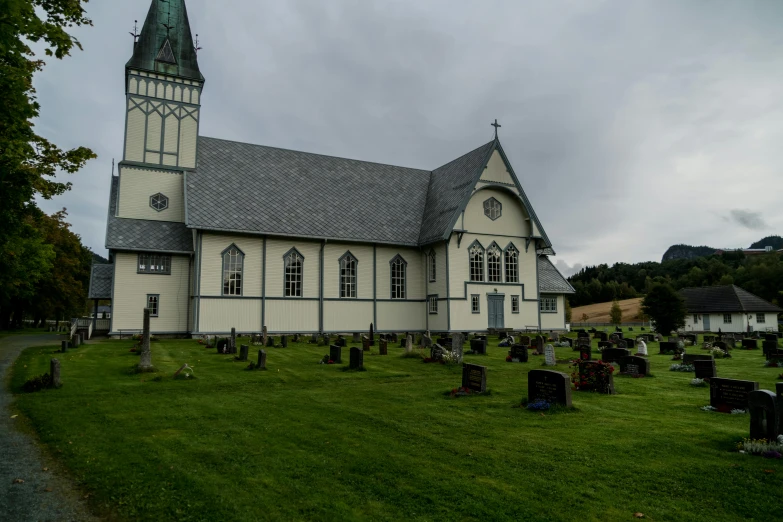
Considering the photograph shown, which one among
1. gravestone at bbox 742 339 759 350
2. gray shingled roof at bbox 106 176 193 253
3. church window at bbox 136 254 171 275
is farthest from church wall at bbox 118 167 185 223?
gravestone at bbox 742 339 759 350

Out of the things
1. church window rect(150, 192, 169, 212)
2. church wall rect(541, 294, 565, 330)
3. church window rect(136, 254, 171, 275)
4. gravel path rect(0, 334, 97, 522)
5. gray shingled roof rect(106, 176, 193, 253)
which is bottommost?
gravel path rect(0, 334, 97, 522)

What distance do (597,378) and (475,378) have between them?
10.0 feet

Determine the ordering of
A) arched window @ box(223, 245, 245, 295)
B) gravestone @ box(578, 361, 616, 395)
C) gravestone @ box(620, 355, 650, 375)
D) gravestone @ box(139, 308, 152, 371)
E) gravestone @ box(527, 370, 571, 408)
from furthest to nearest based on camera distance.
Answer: arched window @ box(223, 245, 245, 295)
gravestone @ box(620, 355, 650, 375)
gravestone @ box(139, 308, 152, 371)
gravestone @ box(578, 361, 616, 395)
gravestone @ box(527, 370, 571, 408)

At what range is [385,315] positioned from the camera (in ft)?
105

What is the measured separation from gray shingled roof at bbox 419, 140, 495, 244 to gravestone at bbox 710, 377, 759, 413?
21383mm

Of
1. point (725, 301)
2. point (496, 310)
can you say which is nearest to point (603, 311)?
point (725, 301)

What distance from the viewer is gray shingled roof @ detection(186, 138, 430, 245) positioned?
28906 mm

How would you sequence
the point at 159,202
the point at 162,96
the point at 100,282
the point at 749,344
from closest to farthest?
the point at 749,344
the point at 159,202
the point at 100,282
the point at 162,96

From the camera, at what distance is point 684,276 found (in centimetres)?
9175

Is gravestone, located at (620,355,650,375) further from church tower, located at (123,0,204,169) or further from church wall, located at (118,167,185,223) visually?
church tower, located at (123,0,204,169)

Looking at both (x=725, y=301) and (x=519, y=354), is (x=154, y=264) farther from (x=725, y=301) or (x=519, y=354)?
(x=725, y=301)

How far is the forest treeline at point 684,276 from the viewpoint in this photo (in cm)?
6894

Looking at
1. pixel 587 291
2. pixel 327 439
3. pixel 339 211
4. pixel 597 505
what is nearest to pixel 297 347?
pixel 339 211

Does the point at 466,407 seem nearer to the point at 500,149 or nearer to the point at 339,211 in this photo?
the point at 339,211
